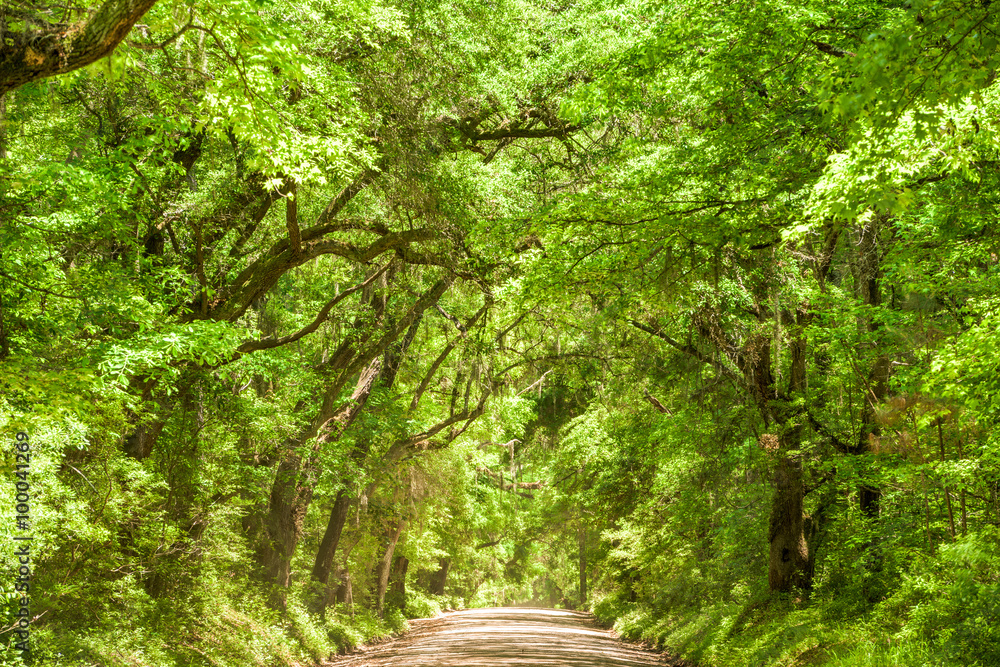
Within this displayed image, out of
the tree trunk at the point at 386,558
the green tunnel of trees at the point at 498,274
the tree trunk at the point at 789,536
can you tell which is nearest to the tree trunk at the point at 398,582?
the tree trunk at the point at 386,558

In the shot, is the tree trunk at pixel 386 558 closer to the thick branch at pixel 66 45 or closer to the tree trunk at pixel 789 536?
the tree trunk at pixel 789 536

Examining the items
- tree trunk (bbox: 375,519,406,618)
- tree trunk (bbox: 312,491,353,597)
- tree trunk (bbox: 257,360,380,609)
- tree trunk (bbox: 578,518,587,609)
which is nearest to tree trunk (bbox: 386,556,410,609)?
tree trunk (bbox: 375,519,406,618)

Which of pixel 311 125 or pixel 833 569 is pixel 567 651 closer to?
pixel 833 569

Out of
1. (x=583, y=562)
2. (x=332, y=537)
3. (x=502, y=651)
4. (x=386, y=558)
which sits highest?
(x=332, y=537)

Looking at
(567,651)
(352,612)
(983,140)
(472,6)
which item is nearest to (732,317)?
(983,140)

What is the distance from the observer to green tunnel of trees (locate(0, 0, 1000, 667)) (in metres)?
7.67

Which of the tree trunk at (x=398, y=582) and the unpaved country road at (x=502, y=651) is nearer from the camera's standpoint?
the unpaved country road at (x=502, y=651)

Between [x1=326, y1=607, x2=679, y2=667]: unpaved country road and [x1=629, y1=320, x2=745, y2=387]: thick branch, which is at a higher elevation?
[x1=629, y1=320, x2=745, y2=387]: thick branch

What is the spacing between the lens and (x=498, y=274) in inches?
475

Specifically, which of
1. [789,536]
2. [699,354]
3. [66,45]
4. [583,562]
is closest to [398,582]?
[583,562]

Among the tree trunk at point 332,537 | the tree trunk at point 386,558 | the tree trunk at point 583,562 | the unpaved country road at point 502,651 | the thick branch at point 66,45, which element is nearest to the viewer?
the thick branch at point 66,45

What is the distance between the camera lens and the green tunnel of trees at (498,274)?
25.2 ft

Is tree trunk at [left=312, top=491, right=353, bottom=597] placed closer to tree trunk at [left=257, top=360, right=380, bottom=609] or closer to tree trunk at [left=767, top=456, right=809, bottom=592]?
tree trunk at [left=257, top=360, right=380, bottom=609]

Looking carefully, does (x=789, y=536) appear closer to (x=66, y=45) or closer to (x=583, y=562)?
(x=66, y=45)
